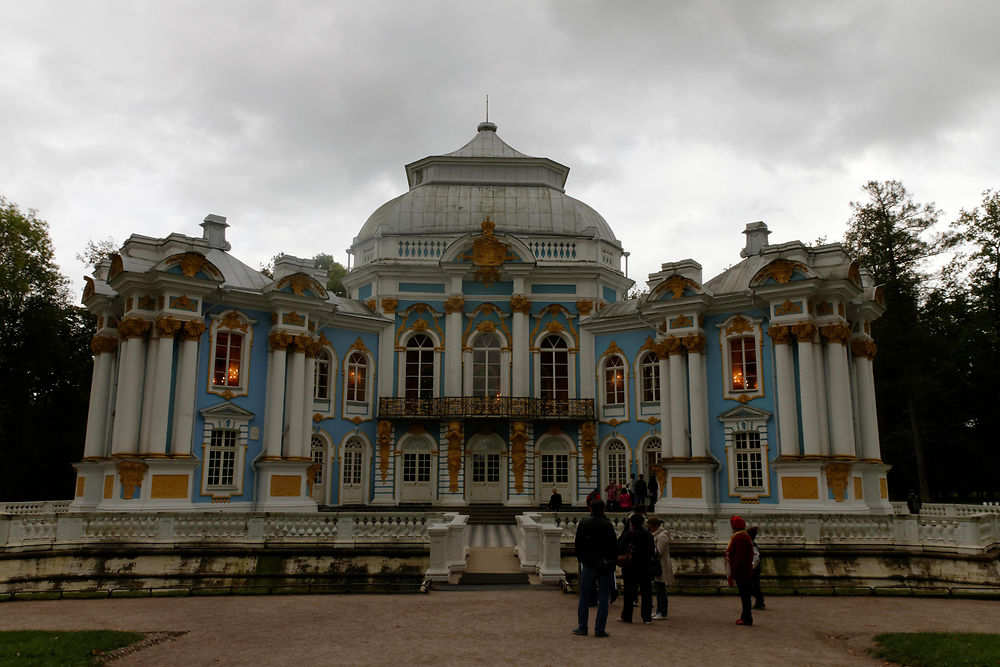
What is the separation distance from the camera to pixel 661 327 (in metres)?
24.8

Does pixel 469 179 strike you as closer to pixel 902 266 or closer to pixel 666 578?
pixel 902 266

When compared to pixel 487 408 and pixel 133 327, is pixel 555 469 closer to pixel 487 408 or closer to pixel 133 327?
pixel 487 408

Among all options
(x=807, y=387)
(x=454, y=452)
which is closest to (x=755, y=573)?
(x=807, y=387)

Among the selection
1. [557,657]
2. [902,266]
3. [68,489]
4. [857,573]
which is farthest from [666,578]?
[68,489]

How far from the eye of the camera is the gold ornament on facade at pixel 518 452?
Result: 27078 millimetres

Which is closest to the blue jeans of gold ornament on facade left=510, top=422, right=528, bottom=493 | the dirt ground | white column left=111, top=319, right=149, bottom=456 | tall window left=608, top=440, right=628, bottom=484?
the dirt ground

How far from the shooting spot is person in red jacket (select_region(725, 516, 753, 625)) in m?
10.3

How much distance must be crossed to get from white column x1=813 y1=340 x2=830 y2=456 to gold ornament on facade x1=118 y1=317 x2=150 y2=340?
18133 mm

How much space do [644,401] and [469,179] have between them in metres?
11.5

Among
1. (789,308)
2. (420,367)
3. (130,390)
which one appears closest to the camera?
(130,390)

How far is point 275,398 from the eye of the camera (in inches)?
915

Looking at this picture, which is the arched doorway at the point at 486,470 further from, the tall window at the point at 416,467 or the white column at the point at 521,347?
the white column at the point at 521,347

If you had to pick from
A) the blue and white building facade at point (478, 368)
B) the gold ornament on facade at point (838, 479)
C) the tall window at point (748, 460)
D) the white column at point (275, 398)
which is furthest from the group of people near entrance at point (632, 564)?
the white column at point (275, 398)

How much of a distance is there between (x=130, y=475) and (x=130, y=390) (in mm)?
2299
